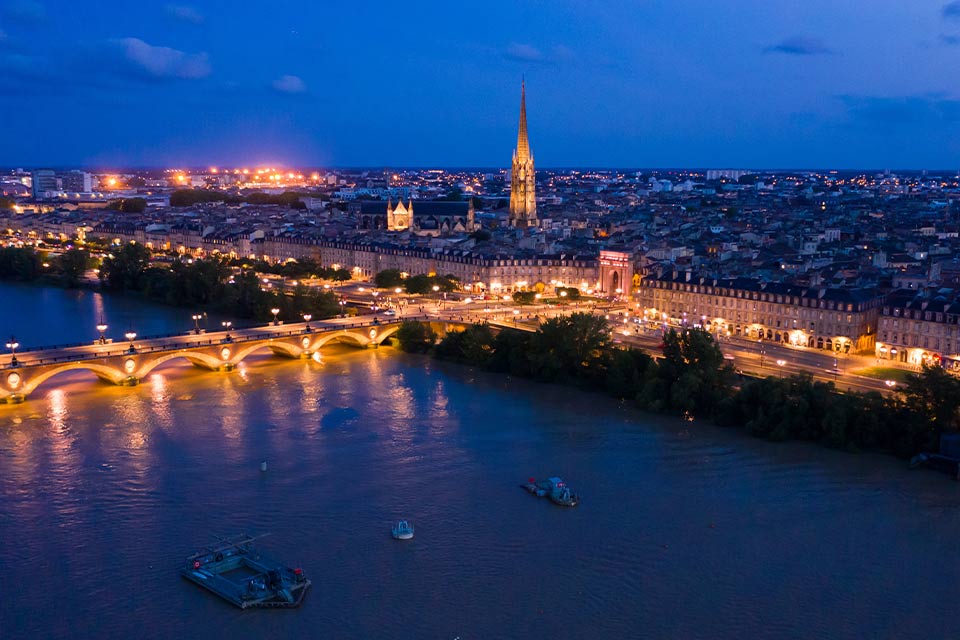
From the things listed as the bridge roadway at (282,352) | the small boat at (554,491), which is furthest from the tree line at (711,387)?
the small boat at (554,491)

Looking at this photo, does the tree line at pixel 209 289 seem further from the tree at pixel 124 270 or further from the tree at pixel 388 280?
the tree at pixel 388 280

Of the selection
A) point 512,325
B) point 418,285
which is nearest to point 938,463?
point 512,325

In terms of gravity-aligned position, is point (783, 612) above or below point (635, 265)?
below

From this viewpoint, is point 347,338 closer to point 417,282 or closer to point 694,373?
point 417,282

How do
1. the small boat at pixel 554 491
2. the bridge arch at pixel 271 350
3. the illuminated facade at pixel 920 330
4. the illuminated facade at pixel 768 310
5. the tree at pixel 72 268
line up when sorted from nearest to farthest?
the small boat at pixel 554 491 → the illuminated facade at pixel 920 330 → the bridge arch at pixel 271 350 → the illuminated facade at pixel 768 310 → the tree at pixel 72 268

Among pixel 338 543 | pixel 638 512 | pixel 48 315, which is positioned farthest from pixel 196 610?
pixel 48 315

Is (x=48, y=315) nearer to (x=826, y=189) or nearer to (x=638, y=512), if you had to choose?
(x=638, y=512)

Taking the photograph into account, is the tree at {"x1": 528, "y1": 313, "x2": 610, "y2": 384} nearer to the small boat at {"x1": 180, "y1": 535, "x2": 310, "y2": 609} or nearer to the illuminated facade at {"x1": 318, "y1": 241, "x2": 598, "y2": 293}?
the small boat at {"x1": 180, "y1": 535, "x2": 310, "y2": 609}
